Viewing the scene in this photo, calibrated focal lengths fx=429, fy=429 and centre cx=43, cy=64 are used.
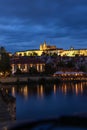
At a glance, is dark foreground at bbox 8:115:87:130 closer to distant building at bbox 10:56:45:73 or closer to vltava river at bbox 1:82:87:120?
vltava river at bbox 1:82:87:120

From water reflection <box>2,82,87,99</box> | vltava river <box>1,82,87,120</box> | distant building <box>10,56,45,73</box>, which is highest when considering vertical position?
distant building <box>10,56,45,73</box>

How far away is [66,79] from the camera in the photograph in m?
87.2

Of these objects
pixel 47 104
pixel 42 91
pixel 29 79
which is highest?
pixel 29 79

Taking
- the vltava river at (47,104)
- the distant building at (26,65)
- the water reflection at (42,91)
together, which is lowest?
the water reflection at (42,91)

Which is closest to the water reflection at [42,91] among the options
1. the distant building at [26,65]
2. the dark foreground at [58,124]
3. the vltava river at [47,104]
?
the vltava river at [47,104]

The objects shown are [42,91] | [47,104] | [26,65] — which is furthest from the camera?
[26,65]

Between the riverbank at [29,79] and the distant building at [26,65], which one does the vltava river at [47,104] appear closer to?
the riverbank at [29,79]

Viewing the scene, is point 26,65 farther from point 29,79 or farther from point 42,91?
point 42,91

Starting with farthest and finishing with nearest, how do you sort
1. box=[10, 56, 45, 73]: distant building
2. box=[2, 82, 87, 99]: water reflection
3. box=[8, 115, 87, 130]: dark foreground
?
box=[10, 56, 45, 73]: distant building, box=[2, 82, 87, 99]: water reflection, box=[8, 115, 87, 130]: dark foreground

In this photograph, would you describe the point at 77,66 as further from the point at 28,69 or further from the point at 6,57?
the point at 6,57

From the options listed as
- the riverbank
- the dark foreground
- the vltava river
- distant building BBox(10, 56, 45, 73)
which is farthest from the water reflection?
the dark foreground

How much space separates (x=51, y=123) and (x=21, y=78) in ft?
243

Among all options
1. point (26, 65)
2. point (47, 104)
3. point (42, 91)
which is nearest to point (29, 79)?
point (26, 65)

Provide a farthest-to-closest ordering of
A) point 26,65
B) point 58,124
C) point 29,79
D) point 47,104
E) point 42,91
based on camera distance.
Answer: point 26,65
point 29,79
point 42,91
point 47,104
point 58,124
